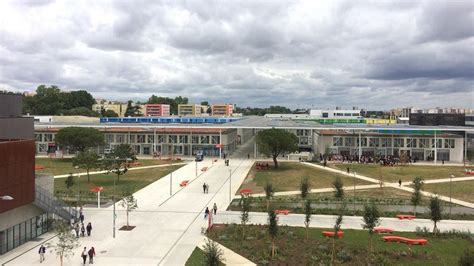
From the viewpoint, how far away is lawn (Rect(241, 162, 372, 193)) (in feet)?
183

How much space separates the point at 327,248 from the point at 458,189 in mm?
32584

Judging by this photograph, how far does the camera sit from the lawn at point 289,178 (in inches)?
2199

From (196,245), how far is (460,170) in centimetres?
5813

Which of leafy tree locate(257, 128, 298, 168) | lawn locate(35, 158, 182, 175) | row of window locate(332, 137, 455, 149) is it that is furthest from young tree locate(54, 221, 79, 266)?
row of window locate(332, 137, 455, 149)

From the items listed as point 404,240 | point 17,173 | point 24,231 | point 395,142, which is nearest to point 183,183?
point 24,231

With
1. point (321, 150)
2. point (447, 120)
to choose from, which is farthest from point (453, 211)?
point (447, 120)

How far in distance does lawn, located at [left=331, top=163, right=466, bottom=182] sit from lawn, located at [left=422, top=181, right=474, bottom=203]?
17.3ft

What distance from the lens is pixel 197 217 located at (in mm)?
38875

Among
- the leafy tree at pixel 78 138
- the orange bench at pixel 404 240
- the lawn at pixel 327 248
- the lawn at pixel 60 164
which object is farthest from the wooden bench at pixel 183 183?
the leafy tree at pixel 78 138

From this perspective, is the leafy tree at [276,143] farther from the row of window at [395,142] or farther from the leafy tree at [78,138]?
the leafy tree at [78,138]

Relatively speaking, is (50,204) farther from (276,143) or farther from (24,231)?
(276,143)

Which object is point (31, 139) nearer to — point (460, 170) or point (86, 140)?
point (86, 140)

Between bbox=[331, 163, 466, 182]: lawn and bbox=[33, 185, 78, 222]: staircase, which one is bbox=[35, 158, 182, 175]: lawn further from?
bbox=[331, 163, 466, 182]: lawn

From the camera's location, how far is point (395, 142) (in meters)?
88.4
